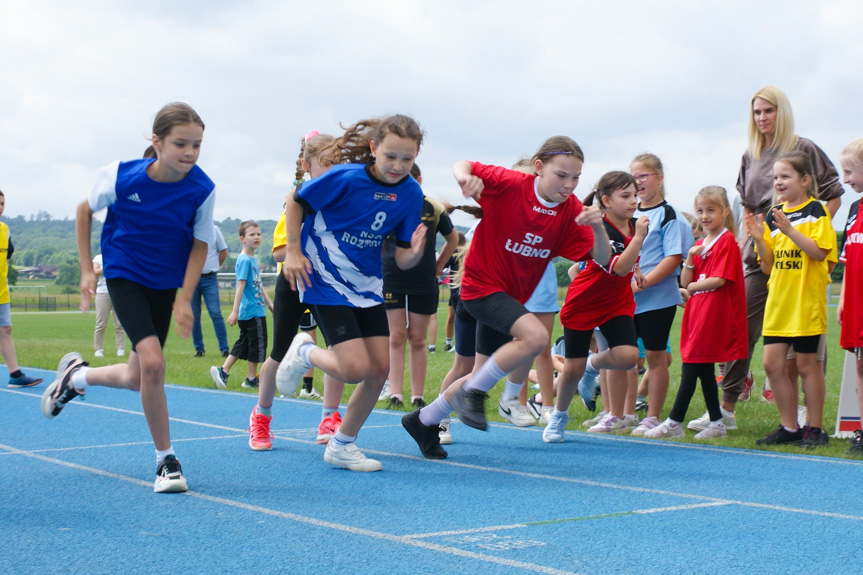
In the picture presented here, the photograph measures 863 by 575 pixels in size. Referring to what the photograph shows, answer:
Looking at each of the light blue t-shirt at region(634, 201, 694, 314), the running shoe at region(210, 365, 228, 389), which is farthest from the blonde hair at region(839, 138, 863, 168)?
the running shoe at region(210, 365, 228, 389)

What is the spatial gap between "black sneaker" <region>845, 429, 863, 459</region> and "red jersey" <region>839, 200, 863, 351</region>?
21.1 inches

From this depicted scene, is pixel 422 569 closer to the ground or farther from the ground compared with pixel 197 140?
closer to the ground

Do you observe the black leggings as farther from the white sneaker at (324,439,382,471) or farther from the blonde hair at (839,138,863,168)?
the white sneaker at (324,439,382,471)

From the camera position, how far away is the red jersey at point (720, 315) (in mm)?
6238

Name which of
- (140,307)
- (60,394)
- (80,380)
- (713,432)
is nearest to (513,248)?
(140,307)

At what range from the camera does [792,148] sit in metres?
6.48

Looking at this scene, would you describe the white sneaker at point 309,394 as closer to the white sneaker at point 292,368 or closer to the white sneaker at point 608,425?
the white sneaker at point 608,425

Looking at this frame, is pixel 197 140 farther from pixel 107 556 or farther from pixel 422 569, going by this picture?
pixel 422 569

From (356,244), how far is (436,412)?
1108mm

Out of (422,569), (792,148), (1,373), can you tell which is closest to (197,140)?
(422,569)

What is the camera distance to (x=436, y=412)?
5340 mm

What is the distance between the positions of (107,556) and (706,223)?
184 inches

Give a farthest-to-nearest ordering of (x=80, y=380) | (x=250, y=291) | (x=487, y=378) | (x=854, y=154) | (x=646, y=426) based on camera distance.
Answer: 1. (x=250, y=291)
2. (x=646, y=426)
3. (x=854, y=154)
4. (x=80, y=380)
5. (x=487, y=378)

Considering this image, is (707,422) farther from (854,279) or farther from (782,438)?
(854,279)
